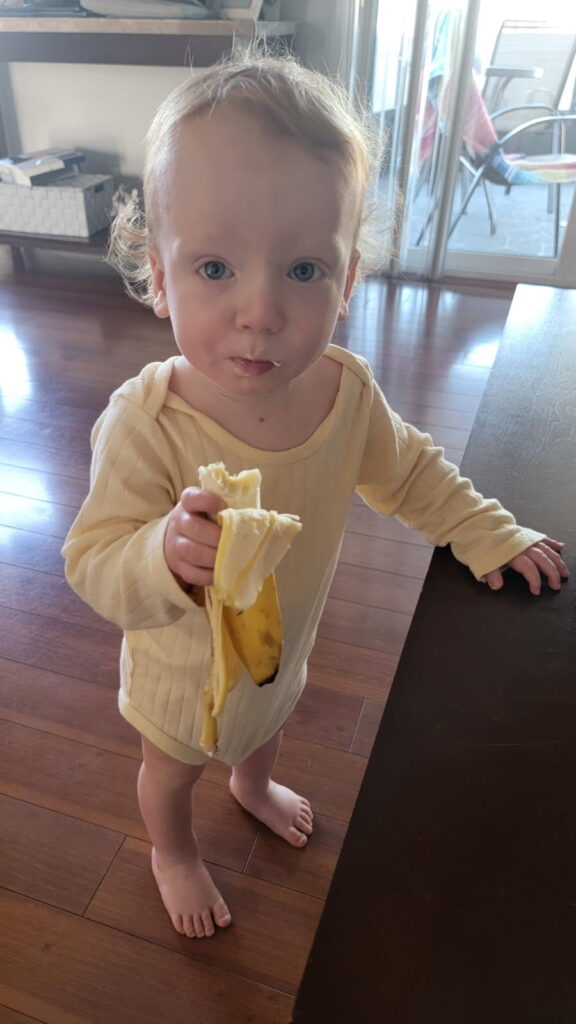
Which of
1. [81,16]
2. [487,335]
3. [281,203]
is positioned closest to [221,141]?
[281,203]

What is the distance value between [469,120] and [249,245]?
2820 mm

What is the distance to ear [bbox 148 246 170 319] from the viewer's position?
60 centimetres

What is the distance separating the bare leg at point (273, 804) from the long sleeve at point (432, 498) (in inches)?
17.0

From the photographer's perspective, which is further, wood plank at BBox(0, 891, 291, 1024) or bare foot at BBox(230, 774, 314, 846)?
bare foot at BBox(230, 774, 314, 846)

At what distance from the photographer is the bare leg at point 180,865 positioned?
870 millimetres

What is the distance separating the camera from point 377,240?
0.79 metres

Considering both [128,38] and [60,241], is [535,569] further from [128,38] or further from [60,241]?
[60,241]

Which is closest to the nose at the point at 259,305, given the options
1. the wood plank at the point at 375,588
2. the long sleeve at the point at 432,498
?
the long sleeve at the point at 432,498

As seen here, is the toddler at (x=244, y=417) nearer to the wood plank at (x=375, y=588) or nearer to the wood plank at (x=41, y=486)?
the wood plank at (x=375, y=588)

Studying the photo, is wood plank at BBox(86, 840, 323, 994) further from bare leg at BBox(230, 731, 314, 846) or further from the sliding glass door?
the sliding glass door

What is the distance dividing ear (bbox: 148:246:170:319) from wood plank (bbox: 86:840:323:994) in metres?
0.74

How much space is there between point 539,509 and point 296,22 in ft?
8.84

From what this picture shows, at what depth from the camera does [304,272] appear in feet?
1.79

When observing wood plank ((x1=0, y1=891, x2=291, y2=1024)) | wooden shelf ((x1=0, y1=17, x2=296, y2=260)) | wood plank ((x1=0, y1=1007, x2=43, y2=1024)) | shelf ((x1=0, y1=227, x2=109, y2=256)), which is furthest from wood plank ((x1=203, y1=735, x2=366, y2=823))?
shelf ((x1=0, y1=227, x2=109, y2=256))
